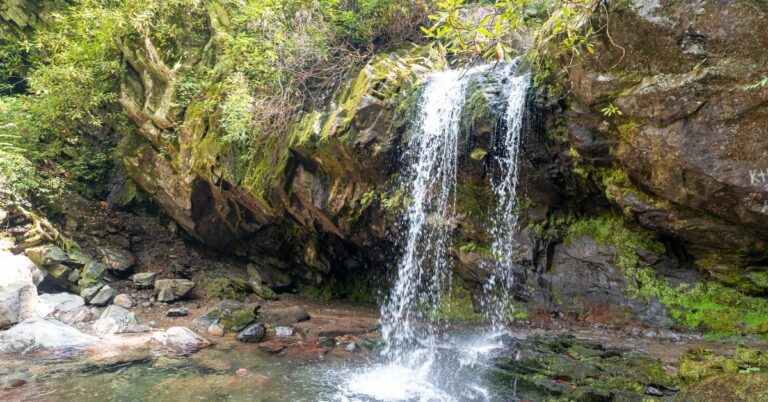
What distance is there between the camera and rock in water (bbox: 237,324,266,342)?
307 inches

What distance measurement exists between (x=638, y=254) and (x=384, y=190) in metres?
4.52

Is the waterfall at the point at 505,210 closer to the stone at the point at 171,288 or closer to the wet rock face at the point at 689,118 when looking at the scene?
the wet rock face at the point at 689,118

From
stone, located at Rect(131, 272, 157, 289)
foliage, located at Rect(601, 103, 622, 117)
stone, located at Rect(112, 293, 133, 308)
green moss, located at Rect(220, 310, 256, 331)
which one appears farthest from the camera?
stone, located at Rect(131, 272, 157, 289)

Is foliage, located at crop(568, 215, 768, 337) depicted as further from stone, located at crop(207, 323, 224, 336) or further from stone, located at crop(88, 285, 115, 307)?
stone, located at crop(88, 285, 115, 307)

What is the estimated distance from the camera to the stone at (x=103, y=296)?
9.31 meters

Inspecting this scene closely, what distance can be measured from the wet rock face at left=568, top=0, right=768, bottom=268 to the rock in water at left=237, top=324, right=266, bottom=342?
655cm

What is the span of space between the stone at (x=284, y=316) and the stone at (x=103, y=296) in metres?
3.51

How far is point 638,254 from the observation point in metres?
6.65

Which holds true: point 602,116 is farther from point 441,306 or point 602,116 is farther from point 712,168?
point 441,306

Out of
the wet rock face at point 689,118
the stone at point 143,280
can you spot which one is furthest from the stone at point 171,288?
the wet rock face at point 689,118

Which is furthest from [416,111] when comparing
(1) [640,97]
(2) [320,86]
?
(1) [640,97]

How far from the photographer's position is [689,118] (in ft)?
16.7

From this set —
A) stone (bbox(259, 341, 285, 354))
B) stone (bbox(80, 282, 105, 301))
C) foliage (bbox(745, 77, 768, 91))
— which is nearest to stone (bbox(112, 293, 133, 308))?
stone (bbox(80, 282, 105, 301))

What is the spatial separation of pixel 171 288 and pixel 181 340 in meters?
3.31
